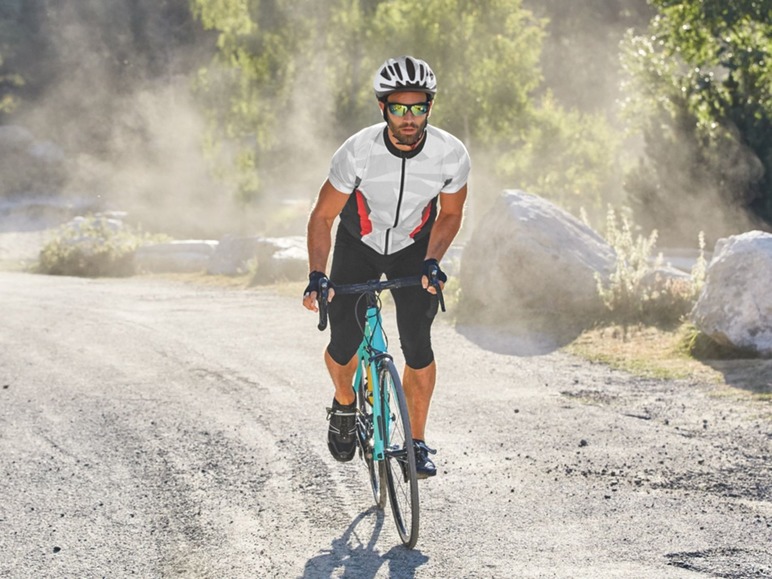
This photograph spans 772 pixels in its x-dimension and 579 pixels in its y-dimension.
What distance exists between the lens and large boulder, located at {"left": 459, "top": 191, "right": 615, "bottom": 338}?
13016 millimetres

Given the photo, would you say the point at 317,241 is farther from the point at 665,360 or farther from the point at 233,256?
the point at 233,256

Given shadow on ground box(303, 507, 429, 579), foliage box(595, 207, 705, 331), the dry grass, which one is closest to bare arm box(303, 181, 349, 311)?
shadow on ground box(303, 507, 429, 579)

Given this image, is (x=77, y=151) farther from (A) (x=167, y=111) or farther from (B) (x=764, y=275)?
(B) (x=764, y=275)

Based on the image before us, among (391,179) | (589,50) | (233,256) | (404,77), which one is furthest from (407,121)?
(589,50)

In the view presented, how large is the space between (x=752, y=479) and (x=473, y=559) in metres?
2.24

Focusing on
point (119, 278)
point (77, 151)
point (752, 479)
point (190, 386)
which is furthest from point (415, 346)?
point (77, 151)

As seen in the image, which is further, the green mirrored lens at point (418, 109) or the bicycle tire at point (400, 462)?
the green mirrored lens at point (418, 109)

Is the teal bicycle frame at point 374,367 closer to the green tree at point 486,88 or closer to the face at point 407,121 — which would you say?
the face at point 407,121

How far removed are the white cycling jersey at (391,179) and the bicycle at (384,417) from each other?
0.37m

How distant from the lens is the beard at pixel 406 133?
5.49 meters

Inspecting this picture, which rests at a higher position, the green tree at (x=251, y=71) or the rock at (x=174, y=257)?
the green tree at (x=251, y=71)

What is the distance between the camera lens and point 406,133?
5.50 meters

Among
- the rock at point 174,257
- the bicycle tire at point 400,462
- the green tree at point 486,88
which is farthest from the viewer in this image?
the green tree at point 486,88

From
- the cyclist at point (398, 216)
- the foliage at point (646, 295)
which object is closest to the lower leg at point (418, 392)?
the cyclist at point (398, 216)
